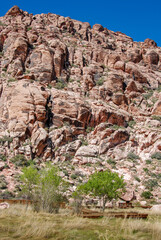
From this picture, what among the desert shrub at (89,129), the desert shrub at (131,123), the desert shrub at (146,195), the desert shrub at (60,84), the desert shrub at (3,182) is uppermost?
the desert shrub at (60,84)

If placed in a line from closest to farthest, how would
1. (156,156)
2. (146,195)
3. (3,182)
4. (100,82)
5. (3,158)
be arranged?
(3,182) < (146,195) < (3,158) < (156,156) < (100,82)

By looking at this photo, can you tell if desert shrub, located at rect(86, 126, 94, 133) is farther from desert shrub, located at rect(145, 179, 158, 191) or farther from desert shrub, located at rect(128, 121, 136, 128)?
desert shrub, located at rect(145, 179, 158, 191)

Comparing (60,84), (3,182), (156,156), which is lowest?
(3,182)

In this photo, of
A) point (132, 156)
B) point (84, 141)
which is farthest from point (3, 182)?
point (132, 156)

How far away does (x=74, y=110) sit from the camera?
3316 centimetres

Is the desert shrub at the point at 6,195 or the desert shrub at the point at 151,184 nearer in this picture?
the desert shrub at the point at 6,195

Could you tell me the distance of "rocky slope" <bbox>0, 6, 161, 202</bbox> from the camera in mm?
26656

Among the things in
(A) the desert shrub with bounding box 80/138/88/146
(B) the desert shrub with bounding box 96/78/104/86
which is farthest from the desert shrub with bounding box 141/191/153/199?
(B) the desert shrub with bounding box 96/78/104/86

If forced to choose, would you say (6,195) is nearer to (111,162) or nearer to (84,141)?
(111,162)

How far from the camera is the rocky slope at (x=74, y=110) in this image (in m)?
26.7

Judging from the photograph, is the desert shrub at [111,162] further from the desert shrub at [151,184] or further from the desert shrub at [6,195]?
the desert shrub at [6,195]

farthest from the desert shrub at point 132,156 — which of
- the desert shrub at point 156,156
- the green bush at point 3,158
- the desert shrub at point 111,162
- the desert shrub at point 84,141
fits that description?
the green bush at point 3,158

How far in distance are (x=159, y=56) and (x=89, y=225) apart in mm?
63899

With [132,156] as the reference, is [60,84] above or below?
above
